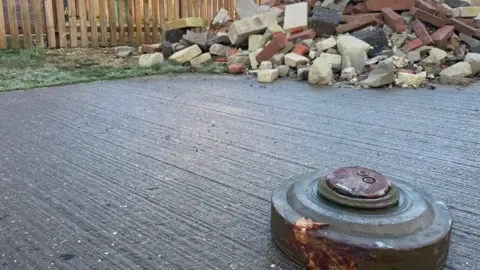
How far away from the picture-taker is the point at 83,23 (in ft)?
24.1

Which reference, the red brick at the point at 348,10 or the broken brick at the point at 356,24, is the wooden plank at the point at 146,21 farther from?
the broken brick at the point at 356,24

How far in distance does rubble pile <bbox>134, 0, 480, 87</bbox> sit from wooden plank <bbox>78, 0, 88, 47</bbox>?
117cm

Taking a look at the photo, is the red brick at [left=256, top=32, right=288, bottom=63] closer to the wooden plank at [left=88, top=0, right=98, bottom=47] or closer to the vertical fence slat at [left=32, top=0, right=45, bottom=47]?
the wooden plank at [left=88, top=0, right=98, bottom=47]

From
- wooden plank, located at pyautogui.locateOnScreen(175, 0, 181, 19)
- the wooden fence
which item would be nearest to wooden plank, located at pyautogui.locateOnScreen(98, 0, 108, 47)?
the wooden fence

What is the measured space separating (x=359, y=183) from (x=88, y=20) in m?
7.16

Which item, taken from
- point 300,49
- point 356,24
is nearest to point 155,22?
point 300,49

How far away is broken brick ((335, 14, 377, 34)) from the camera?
609 centimetres

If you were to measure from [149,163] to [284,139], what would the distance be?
893 millimetres

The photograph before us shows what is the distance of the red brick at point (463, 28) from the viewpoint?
590 centimetres

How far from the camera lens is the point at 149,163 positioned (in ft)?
7.80

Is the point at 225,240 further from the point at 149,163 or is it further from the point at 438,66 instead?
the point at 438,66

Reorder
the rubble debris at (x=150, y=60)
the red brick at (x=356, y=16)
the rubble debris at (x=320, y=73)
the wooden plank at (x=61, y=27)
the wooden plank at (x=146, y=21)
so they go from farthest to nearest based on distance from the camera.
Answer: the wooden plank at (x=146, y=21), the wooden plank at (x=61, y=27), the red brick at (x=356, y=16), the rubble debris at (x=150, y=60), the rubble debris at (x=320, y=73)

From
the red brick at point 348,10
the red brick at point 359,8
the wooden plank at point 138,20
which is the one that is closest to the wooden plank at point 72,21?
the wooden plank at point 138,20

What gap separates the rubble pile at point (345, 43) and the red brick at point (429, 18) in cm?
1
